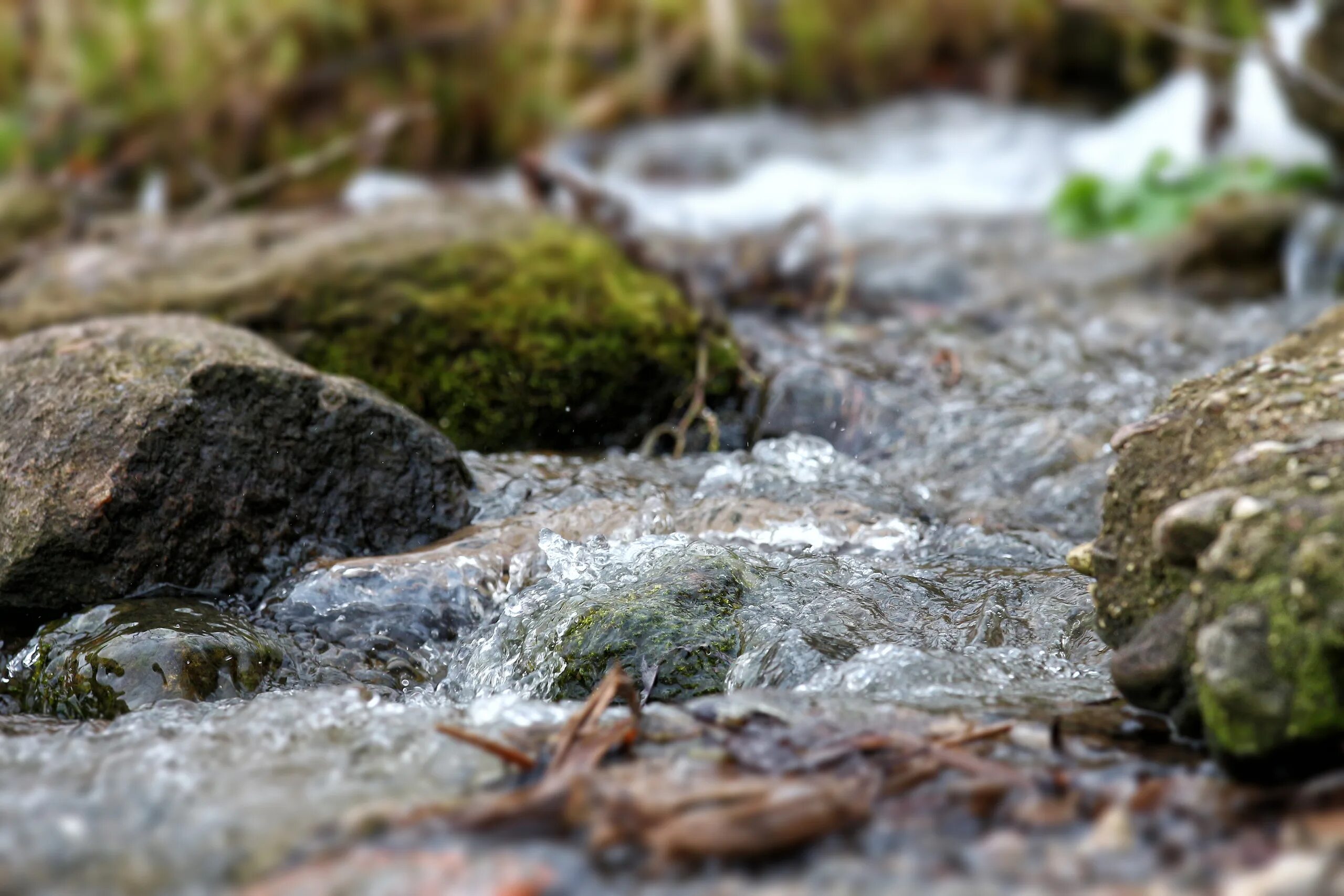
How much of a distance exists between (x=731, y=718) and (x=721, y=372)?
6.78 feet

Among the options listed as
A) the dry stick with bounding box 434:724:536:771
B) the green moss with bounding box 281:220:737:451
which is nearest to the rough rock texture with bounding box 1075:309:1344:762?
the dry stick with bounding box 434:724:536:771

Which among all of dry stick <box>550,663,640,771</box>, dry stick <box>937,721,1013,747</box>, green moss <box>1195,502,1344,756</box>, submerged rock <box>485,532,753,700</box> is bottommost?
submerged rock <box>485,532,753,700</box>

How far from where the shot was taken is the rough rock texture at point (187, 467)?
8.13ft

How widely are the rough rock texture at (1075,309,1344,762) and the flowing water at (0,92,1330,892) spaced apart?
0.21 m

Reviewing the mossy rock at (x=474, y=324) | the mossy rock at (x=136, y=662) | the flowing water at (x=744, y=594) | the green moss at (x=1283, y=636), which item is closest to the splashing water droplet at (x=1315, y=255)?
the flowing water at (x=744, y=594)

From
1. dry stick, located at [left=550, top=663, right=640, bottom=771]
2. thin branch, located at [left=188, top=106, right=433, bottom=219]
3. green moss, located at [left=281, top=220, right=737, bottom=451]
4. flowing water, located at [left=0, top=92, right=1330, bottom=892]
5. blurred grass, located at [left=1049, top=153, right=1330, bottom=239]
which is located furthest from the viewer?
blurred grass, located at [left=1049, top=153, right=1330, bottom=239]

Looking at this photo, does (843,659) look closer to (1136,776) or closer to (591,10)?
(1136,776)

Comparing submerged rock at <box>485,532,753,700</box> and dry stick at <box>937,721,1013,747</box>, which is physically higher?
dry stick at <box>937,721,1013,747</box>

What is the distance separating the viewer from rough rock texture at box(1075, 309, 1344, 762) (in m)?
1.40

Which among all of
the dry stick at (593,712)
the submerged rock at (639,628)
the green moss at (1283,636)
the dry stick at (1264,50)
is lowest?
the submerged rock at (639,628)

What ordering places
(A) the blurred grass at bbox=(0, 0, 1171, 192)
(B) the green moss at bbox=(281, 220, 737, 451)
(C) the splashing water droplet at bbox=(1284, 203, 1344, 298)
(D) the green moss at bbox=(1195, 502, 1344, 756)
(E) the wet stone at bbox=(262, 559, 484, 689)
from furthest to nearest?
1. (A) the blurred grass at bbox=(0, 0, 1171, 192)
2. (C) the splashing water droplet at bbox=(1284, 203, 1344, 298)
3. (B) the green moss at bbox=(281, 220, 737, 451)
4. (E) the wet stone at bbox=(262, 559, 484, 689)
5. (D) the green moss at bbox=(1195, 502, 1344, 756)

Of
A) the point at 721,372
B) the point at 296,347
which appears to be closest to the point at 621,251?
the point at 721,372

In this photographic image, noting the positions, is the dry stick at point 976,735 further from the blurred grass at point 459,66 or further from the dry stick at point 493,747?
the blurred grass at point 459,66

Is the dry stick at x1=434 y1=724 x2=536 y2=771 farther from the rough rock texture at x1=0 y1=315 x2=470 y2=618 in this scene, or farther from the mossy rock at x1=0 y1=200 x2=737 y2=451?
the mossy rock at x1=0 y1=200 x2=737 y2=451
